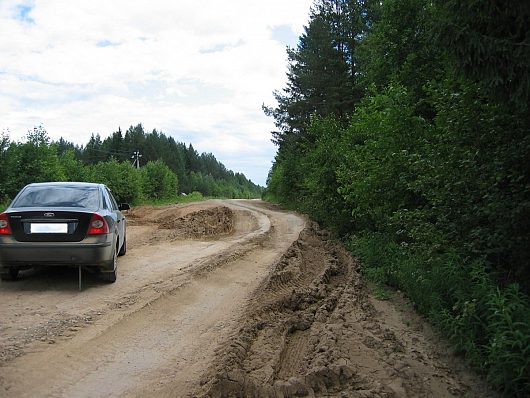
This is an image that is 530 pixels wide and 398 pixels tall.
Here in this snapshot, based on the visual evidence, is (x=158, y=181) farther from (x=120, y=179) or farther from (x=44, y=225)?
(x=44, y=225)

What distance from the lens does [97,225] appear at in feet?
23.3

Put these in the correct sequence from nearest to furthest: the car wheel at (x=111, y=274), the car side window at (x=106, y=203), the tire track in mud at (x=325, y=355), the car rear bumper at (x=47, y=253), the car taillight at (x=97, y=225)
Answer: the tire track in mud at (x=325, y=355) → the car rear bumper at (x=47, y=253) → the car taillight at (x=97, y=225) → the car wheel at (x=111, y=274) → the car side window at (x=106, y=203)

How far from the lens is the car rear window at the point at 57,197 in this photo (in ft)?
24.0

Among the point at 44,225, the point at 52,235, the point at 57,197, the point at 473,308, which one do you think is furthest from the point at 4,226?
the point at 473,308

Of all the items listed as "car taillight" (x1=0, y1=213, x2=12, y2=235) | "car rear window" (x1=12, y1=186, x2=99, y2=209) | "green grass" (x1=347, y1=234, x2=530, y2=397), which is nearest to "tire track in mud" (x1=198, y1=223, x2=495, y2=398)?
"green grass" (x1=347, y1=234, x2=530, y2=397)

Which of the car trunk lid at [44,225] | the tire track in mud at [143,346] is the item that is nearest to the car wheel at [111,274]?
the tire track in mud at [143,346]

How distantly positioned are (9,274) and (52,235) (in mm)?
1227

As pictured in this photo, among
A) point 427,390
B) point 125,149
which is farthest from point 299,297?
point 125,149

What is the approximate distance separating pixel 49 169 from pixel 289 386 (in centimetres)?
2512

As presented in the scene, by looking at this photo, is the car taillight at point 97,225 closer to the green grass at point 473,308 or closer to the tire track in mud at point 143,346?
the tire track in mud at point 143,346

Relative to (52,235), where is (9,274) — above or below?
below

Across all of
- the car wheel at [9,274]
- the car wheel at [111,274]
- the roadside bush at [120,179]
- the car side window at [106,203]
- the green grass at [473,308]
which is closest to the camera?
the green grass at [473,308]

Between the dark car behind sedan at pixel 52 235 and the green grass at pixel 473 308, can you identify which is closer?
the green grass at pixel 473 308

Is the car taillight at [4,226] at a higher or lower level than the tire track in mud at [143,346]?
higher
